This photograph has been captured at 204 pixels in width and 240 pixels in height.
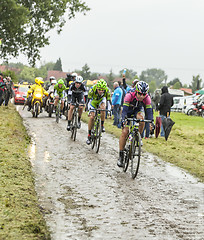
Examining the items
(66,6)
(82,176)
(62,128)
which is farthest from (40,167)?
(66,6)

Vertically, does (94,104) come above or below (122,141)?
above

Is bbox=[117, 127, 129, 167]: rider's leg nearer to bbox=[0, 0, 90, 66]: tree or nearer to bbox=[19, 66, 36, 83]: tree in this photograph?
bbox=[0, 0, 90, 66]: tree

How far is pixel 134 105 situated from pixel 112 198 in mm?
2479

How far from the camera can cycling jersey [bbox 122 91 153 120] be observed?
332 inches

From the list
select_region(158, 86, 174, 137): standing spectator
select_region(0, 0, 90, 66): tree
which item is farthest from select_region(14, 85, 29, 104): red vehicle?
select_region(158, 86, 174, 137): standing spectator

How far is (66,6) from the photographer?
3647 centimetres

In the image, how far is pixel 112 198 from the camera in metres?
6.60

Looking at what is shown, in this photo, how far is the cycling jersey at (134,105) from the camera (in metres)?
8.42

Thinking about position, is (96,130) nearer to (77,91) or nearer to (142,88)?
(77,91)

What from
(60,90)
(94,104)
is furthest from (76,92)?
(60,90)

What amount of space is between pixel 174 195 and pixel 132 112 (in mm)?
2150

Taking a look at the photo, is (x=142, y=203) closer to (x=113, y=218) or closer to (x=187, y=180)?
(x=113, y=218)

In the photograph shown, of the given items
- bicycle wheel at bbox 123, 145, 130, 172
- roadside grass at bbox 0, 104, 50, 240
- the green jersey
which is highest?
the green jersey

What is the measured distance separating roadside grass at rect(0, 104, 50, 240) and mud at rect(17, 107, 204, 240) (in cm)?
18
